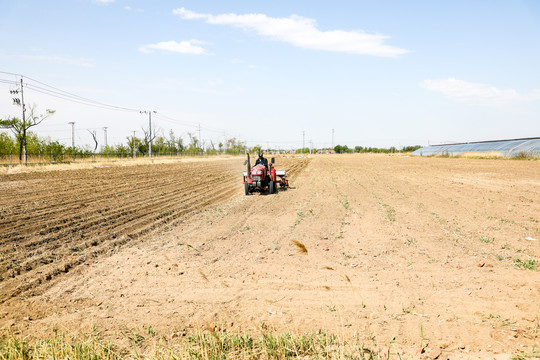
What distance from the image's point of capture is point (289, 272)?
590cm

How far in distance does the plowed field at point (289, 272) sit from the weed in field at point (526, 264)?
0.02 metres

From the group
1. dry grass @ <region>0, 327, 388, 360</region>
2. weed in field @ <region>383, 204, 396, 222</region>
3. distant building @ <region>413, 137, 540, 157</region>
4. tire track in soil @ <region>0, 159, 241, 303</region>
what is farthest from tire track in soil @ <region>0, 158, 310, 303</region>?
distant building @ <region>413, 137, 540, 157</region>

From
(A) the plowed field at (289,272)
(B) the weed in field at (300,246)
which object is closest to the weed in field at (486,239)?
(A) the plowed field at (289,272)

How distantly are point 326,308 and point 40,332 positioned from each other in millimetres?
3490

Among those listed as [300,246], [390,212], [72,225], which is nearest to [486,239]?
[390,212]

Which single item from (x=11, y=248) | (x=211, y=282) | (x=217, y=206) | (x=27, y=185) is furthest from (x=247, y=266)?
(x=27, y=185)

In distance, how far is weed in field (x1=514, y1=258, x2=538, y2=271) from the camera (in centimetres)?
588

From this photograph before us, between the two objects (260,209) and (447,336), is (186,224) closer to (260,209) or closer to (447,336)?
(260,209)

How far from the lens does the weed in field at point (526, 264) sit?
588cm

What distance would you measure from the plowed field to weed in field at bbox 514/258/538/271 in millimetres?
17

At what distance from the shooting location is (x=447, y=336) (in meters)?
3.85

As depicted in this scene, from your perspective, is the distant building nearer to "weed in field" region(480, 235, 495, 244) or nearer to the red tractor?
the red tractor

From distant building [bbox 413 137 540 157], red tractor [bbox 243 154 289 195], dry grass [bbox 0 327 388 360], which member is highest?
distant building [bbox 413 137 540 157]

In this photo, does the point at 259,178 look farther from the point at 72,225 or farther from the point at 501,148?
the point at 501,148
